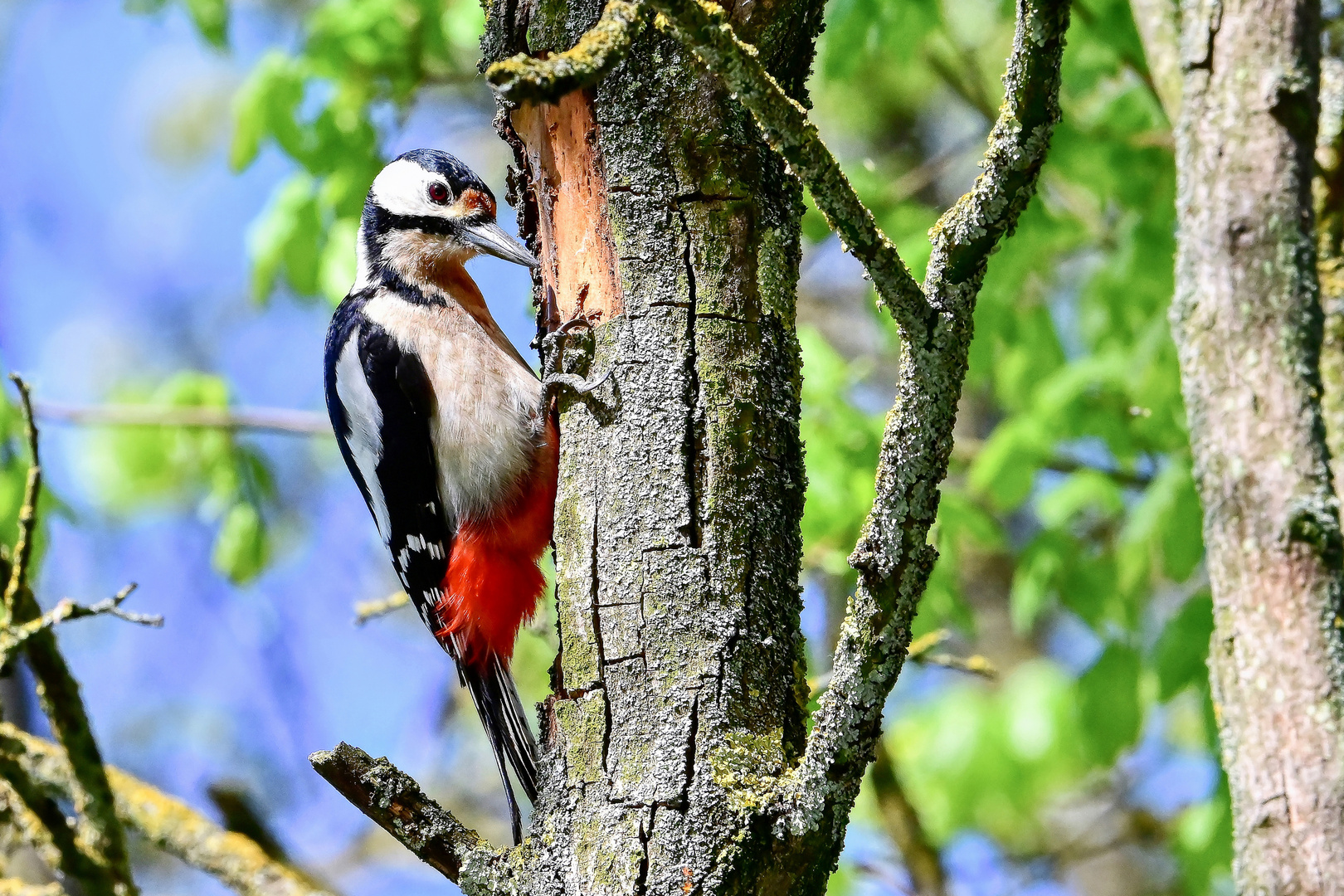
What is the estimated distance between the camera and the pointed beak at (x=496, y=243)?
3.17 metres

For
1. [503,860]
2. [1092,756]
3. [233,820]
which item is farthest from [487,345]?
[1092,756]

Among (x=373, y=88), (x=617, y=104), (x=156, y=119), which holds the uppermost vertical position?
(x=156, y=119)

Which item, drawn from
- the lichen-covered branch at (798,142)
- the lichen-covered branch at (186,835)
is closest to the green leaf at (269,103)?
the lichen-covered branch at (186,835)

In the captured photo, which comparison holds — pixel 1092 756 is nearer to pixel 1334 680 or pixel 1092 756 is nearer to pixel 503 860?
pixel 1334 680

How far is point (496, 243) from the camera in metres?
3.21

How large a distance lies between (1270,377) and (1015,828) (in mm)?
5724

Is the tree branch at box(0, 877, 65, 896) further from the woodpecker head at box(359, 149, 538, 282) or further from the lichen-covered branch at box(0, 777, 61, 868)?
the woodpecker head at box(359, 149, 538, 282)

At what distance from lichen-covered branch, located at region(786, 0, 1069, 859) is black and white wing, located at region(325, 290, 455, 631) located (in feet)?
6.06

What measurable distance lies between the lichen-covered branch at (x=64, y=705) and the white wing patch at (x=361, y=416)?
2.82 ft

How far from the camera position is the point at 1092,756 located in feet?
13.8

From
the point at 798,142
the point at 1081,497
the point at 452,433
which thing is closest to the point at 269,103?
the point at 452,433

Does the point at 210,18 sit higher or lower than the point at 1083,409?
higher

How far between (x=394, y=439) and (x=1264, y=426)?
1.93 metres

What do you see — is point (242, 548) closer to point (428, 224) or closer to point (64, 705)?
point (428, 224)
